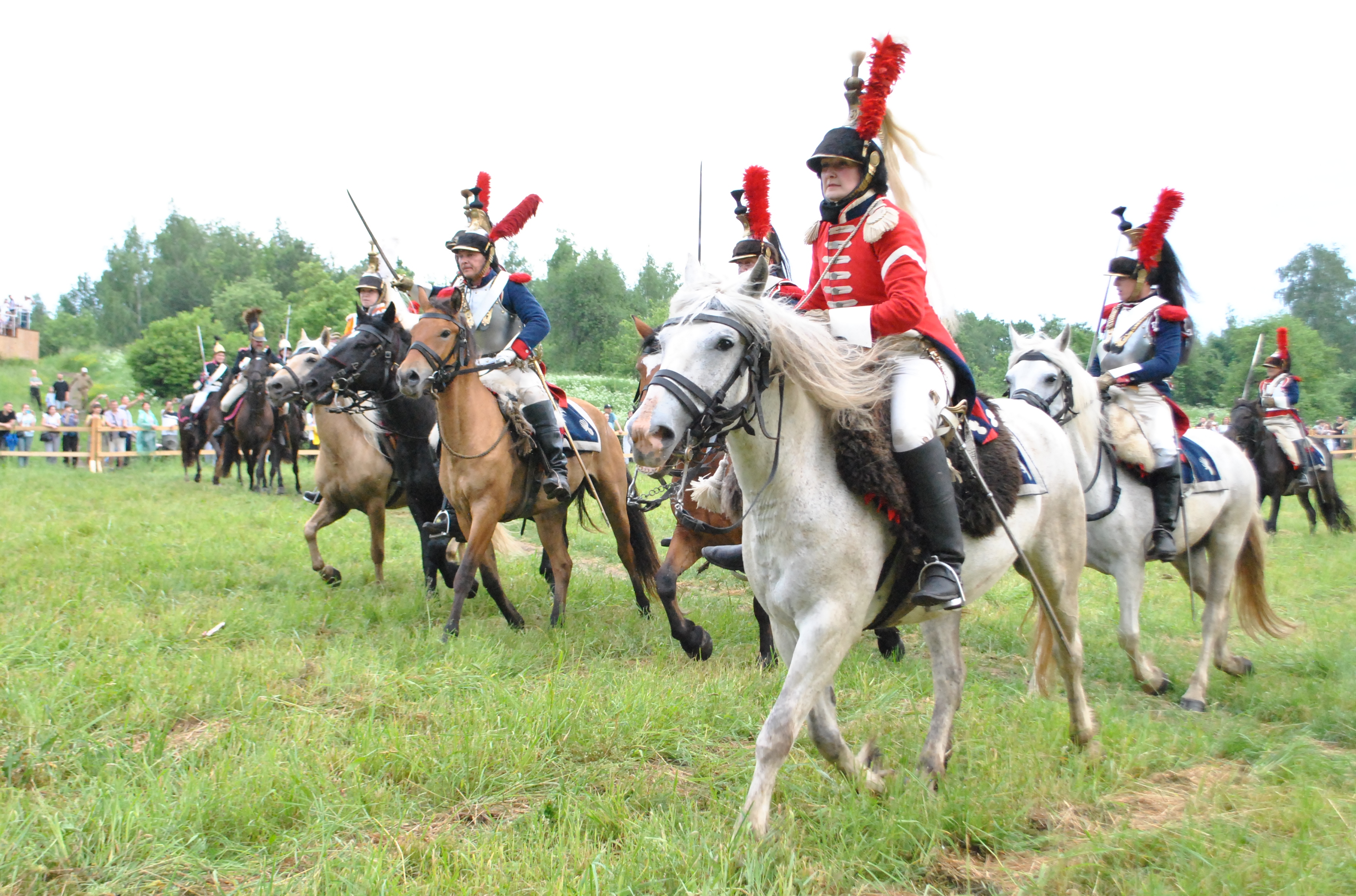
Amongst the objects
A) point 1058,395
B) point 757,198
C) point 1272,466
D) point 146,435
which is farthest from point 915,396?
point 146,435

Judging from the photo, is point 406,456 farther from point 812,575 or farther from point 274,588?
point 812,575

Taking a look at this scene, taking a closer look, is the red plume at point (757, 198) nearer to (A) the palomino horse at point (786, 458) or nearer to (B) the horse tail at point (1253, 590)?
(A) the palomino horse at point (786, 458)

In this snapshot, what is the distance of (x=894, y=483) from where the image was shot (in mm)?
3496

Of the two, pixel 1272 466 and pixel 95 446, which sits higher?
pixel 95 446

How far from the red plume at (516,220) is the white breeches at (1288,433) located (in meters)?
11.5

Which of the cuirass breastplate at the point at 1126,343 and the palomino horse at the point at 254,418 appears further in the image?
the palomino horse at the point at 254,418

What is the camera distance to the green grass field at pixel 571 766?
9.82ft

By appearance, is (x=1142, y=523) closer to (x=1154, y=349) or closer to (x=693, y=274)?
(x=1154, y=349)

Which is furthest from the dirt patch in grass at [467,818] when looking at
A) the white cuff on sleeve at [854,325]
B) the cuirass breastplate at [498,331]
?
the cuirass breastplate at [498,331]

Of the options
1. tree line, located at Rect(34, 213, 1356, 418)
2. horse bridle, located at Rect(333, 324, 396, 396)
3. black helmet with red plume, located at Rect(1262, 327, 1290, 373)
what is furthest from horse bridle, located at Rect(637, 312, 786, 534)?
tree line, located at Rect(34, 213, 1356, 418)

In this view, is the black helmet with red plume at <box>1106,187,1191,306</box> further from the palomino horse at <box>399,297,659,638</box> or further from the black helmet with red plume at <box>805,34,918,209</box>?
the palomino horse at <box>399,297,659,638</box>

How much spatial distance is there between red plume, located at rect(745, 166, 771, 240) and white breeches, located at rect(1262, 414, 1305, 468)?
36.6ft

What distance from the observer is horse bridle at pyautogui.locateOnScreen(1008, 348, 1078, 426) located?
5738 millimetres

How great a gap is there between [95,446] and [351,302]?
3022 centimetres
